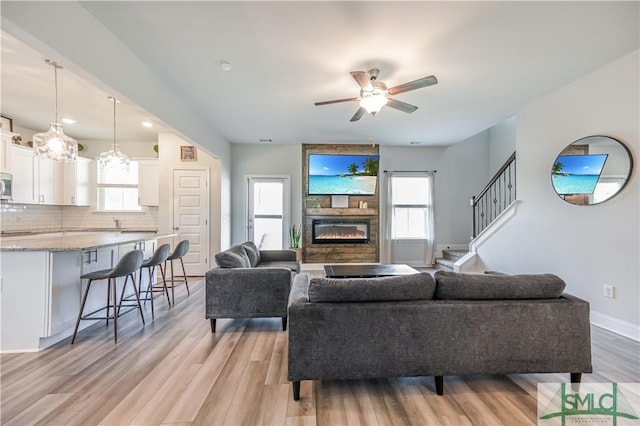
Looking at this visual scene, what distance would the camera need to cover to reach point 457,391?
1.97m

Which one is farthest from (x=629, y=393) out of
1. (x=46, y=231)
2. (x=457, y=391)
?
(x=46, y=231)

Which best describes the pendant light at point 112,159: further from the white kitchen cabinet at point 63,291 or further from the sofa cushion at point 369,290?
the sofa cushion at point 369,290

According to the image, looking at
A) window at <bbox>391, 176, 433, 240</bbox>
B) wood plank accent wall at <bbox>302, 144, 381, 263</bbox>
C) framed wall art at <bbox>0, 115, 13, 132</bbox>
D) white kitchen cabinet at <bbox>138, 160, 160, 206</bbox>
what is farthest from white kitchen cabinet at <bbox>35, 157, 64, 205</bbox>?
window at <bbox>391, 176, 433, 240</bbox>

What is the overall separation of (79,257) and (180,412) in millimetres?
2164

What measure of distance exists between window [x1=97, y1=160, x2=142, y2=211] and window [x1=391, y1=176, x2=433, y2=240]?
5.62 m

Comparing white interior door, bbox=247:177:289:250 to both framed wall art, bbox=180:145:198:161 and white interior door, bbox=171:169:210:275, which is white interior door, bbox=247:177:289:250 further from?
framed wall art, bbox=180:145:198:161

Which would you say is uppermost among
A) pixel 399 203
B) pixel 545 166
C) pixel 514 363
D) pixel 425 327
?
pixel 545 166

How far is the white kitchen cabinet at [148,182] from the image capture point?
218 inches

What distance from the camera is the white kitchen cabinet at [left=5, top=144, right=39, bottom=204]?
4463mm

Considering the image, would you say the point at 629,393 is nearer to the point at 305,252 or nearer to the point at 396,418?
the point at 396,418

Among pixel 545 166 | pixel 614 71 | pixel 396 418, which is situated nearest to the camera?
pixel 396 418

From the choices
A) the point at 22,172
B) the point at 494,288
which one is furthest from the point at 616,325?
the point at 22,172

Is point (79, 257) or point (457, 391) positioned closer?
point (457, 391)

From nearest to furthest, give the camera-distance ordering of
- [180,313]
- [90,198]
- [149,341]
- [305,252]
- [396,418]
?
[396,418]
[149,341]
[180,313]
[90,198]
[305,252]
